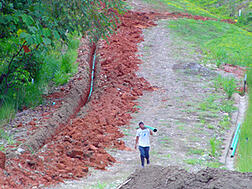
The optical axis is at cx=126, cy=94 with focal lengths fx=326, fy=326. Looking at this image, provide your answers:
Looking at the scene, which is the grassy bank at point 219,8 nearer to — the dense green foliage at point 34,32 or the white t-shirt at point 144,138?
the dense green foliage at point 34,32

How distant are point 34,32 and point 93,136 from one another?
3.47m

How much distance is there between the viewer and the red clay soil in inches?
290

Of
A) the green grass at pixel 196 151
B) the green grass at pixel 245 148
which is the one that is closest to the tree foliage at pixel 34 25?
the green grass at pixel 196 151

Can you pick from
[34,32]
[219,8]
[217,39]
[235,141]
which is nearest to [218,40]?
[217,39]

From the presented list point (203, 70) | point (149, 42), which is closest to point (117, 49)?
point (149, 42)

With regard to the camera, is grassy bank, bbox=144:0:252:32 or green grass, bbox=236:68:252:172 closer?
green grass, bbox=236:68:252:172

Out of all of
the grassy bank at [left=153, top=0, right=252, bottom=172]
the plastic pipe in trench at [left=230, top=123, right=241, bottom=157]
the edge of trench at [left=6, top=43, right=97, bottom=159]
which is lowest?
the plastic pipe in trench at [left=230, top=123, right=241, bottom=157]

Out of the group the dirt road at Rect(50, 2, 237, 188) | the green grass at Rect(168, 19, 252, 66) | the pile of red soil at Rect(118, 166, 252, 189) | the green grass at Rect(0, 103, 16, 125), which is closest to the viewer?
the pile of red soil at Rect(118, 166, 252, 189)

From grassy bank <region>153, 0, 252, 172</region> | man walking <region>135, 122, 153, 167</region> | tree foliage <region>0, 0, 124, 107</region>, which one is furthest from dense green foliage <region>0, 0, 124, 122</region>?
grassy bank <region>153, 0, 252, 172</region>

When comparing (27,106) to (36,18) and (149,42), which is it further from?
(149,42)

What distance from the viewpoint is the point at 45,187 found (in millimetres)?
6941

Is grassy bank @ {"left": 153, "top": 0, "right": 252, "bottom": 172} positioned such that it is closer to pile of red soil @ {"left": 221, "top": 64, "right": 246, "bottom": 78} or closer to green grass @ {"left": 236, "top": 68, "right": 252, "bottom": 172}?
pile of red soil @ {"left": 221, "top": 64, "right": 246, "bottom": 78}

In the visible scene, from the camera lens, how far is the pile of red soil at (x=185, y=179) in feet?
18.5

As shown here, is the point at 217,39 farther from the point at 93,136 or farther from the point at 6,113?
the point at 6,113
